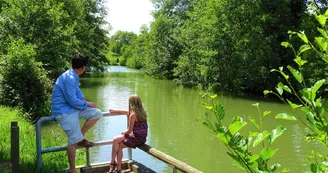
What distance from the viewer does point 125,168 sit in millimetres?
5617

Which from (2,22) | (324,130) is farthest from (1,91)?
(324,130)

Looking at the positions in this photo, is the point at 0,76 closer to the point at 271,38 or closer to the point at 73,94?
the point at 73,94

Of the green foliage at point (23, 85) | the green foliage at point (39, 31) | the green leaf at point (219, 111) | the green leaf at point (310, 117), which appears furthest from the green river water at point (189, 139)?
the green leaf at point (219, 111)

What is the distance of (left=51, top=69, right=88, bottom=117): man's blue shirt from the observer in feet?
15.8

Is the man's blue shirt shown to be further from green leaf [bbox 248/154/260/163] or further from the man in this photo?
green leaf [bbox 248/154/260/163]

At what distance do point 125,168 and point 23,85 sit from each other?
851cm

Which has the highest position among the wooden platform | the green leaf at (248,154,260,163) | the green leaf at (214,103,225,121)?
the green leaf at (214,103,225,121)

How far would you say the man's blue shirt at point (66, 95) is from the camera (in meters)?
4.80

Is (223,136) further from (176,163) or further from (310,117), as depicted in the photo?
(176,163)

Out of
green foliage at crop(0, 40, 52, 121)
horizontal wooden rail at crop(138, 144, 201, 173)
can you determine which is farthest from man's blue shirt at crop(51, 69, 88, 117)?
green foliage at crop(0, 40, 52, 121)

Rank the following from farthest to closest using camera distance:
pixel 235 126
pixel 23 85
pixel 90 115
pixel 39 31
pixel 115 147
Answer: pixel 39 31 < pixel 23 85 < pixel 115 147 < pixel 90 115 < pixel 235 126

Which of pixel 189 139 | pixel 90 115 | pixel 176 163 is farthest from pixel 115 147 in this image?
pixel 189 139

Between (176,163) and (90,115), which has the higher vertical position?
(90,115)

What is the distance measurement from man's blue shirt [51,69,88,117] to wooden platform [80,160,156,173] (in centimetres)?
91
